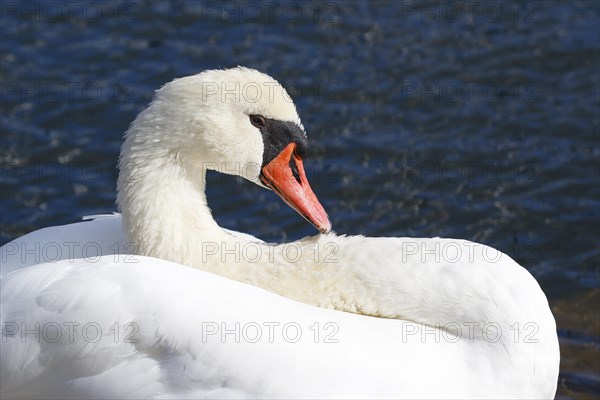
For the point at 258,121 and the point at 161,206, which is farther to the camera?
the point at 258,121

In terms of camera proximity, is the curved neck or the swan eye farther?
the swan eye

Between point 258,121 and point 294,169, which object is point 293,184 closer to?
point 294,169

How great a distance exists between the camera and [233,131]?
16.1 feet

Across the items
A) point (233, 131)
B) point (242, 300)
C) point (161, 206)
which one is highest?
point (233, 131)

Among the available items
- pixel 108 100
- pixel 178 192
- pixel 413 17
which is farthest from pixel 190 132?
pixel 413 17

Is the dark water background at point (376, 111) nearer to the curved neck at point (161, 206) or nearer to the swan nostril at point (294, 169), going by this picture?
the swan nostril at point (294, 169)

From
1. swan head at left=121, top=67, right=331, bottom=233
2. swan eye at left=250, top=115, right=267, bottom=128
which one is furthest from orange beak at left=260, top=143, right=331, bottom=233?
swan eye at left=250, top=115, right=267, bottom=128

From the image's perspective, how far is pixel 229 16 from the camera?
33.9ft

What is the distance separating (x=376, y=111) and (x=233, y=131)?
4.44 metres

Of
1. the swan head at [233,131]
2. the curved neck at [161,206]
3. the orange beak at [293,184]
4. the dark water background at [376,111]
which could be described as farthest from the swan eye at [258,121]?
the dark water background at [376,111]

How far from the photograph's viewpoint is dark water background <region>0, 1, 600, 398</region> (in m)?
8.16

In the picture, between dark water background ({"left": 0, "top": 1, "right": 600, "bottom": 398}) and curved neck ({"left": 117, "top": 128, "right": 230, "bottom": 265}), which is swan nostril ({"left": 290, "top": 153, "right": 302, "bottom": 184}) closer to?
curved neck ({"left": 117, "top": 128, "right": 230, "bottom": 265})

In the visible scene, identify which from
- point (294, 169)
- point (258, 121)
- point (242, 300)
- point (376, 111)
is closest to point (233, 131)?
point (258, 121)

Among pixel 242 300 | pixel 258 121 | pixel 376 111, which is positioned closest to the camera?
pixel 242 300
